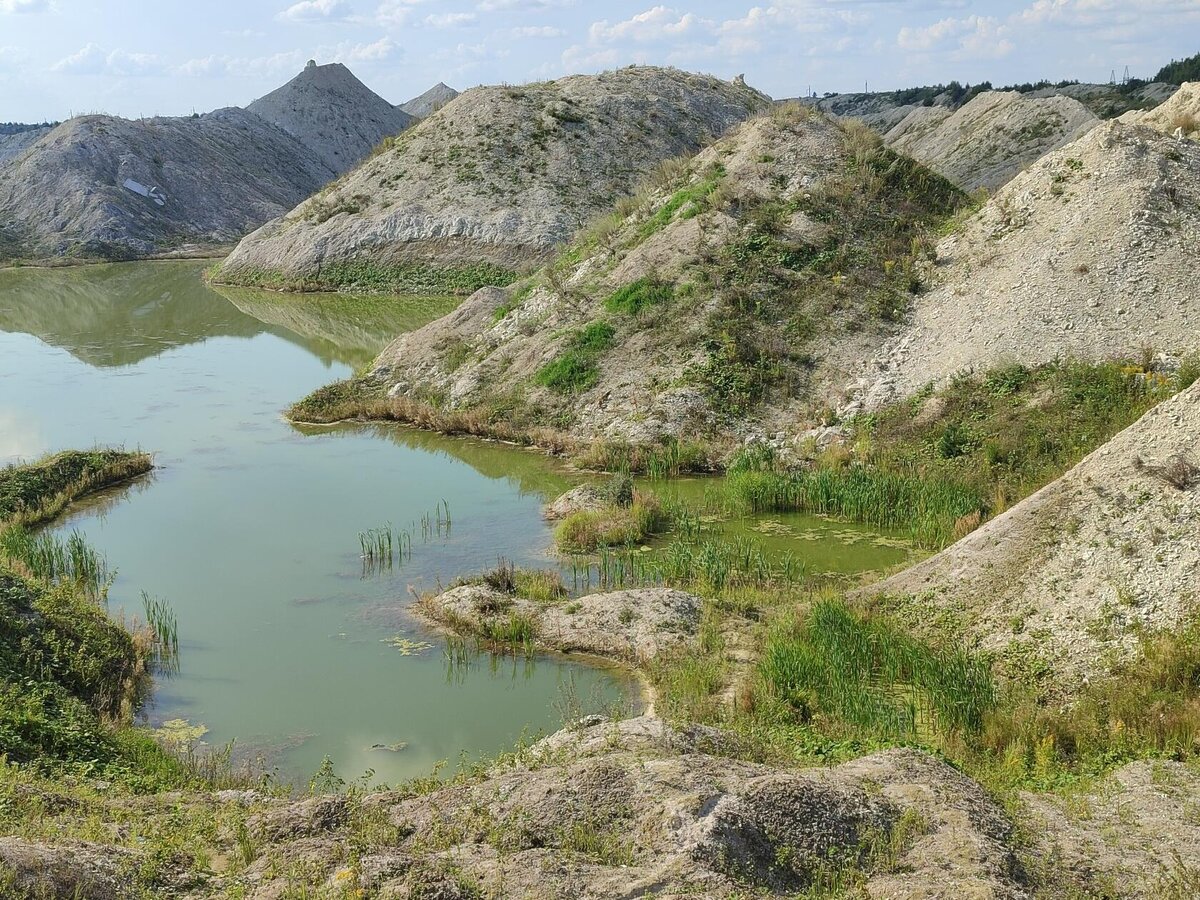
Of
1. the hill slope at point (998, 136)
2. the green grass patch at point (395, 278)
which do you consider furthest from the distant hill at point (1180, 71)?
the green grass patch at point (395, 278)

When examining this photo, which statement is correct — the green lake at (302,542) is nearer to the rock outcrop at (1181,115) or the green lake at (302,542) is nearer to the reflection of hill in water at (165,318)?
the reflection of hill in water at (165,318)

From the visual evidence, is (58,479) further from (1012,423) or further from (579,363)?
(1012,423)

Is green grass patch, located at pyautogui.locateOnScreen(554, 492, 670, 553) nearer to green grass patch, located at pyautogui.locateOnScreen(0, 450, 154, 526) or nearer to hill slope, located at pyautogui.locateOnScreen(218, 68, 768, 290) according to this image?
green grass patch, located at pyautogui.locateOnScreen(0, 450, 154, 526)

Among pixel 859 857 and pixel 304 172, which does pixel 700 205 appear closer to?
pixel 859 857

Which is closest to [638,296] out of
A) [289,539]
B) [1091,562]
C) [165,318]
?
[289,539]

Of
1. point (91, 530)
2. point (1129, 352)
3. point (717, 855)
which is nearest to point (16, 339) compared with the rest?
point (91, 530)

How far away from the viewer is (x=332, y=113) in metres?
127

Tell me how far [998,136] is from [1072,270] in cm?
4101

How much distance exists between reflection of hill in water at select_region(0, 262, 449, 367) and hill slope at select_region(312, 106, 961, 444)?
9.22 metres

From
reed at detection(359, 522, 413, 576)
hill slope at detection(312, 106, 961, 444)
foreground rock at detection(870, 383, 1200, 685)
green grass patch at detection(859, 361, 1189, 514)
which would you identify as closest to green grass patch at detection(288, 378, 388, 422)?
hill slope at detection(312, 106, 961, 444)

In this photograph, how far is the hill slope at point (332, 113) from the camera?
401 feet

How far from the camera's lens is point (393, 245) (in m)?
56.1

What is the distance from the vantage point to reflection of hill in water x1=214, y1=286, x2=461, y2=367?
42188 millimetres

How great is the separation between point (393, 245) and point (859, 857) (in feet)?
168
